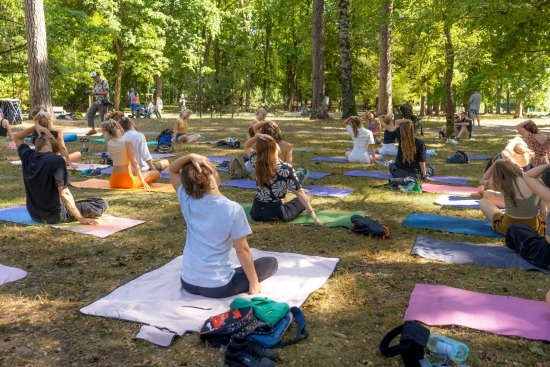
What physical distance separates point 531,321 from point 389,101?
17.0 m

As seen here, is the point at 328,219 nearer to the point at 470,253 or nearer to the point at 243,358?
the point at 470,253

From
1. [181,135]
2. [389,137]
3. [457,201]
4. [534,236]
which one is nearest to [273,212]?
[534,236]

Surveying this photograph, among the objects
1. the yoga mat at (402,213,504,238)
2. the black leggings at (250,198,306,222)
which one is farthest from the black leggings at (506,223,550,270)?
→ the black leggings at (250,198,306,222)

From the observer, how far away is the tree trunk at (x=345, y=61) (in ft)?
61.7

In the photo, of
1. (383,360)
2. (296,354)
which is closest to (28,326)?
(296,354)

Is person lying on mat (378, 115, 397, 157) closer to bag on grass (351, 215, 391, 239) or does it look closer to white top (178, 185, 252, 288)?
bag on grass (351, 215, 391, 239)

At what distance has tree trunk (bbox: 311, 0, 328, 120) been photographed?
1967cm

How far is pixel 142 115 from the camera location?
2600 cm

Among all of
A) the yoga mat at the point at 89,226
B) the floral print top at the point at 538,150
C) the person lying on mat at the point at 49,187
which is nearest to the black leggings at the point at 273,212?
the yoga mat at the point at 89,226

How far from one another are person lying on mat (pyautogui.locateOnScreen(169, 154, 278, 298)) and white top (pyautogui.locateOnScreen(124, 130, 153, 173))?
15.8ft

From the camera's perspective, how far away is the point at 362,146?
409 inches

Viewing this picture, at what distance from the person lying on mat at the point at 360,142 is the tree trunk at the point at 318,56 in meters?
10.5

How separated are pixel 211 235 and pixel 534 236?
127 inches

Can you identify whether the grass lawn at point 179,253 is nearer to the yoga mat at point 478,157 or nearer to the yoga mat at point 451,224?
the yoga mat at point 451,224
